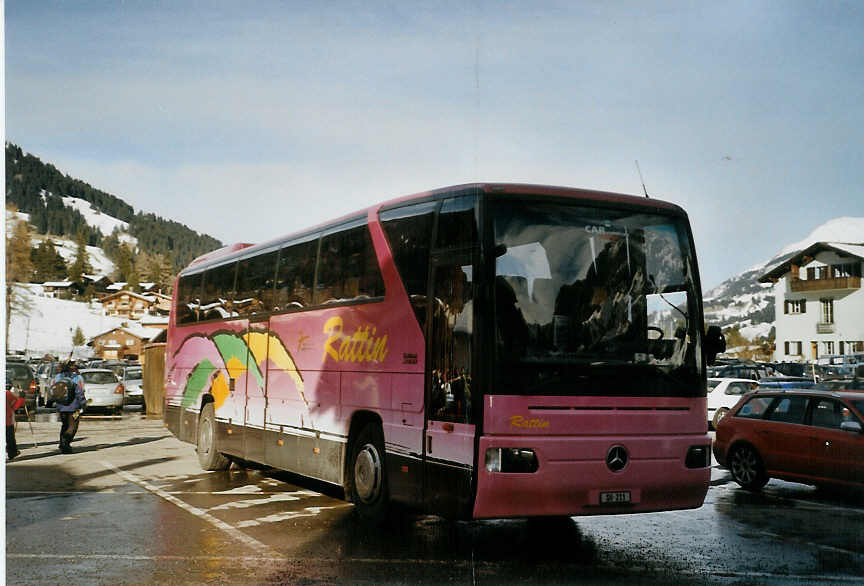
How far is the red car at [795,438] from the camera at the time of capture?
12055 millimetres

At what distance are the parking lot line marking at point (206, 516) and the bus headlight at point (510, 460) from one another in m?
2.05

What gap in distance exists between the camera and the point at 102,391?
3375 centimetres

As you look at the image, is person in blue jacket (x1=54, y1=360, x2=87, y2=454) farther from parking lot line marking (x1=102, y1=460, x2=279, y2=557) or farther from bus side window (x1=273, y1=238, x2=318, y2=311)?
bus side window (x1=273, y1=238, x2=318, y2=311)

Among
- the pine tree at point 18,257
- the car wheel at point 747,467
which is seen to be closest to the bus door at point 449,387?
the pine tree at point 18,257

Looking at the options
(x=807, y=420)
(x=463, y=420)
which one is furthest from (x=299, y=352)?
(x=807, y=420)

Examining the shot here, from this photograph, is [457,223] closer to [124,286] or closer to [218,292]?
[218,292]

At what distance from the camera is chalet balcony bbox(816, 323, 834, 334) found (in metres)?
49.8

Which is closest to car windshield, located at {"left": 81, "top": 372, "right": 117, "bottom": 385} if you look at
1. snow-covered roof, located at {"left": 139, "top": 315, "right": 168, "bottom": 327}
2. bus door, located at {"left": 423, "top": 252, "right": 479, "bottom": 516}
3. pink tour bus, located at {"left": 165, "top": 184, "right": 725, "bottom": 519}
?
pink tour bus, located at {"left": 165, "top": 184, "right": 725, "bottom": 519}

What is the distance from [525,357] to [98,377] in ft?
96.5

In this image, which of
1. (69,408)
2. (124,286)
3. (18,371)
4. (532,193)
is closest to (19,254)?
(532,193)

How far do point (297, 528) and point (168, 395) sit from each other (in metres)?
8.86

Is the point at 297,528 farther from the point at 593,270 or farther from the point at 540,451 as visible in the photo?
the point at 593,270

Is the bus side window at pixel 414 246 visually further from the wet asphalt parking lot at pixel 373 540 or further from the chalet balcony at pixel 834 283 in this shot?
the chalet balcony at pixel 834 283

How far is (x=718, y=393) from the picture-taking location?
26.0 m
